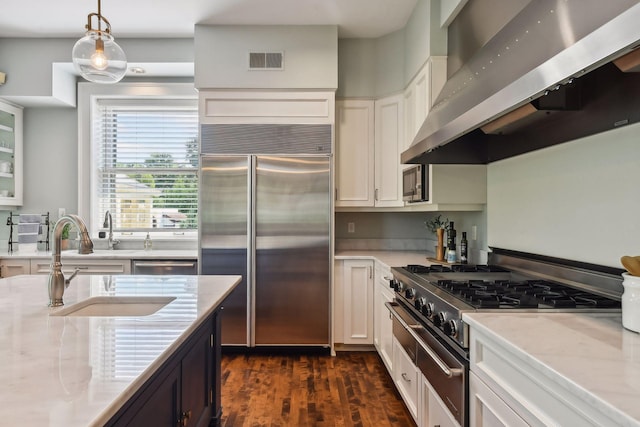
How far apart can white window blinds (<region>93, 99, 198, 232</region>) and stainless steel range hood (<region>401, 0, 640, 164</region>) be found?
260 cm

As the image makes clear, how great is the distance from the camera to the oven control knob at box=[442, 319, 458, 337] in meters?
1.54

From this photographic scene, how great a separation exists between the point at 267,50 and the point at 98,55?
1838mm

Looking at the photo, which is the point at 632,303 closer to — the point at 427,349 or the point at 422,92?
the point at 427,349

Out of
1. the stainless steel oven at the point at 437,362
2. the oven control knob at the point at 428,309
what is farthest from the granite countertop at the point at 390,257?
the oven control knob at the point at 428,309

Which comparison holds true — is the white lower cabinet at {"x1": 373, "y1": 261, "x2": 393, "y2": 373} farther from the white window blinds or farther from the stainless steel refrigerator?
the white window blinds

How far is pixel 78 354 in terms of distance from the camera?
1.10 m

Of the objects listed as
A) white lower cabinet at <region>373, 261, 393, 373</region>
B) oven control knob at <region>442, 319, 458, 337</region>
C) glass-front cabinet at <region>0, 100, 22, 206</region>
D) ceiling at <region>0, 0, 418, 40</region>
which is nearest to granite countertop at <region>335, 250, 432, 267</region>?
white lower cabinet at <region>373, 261, 393, 373</region>

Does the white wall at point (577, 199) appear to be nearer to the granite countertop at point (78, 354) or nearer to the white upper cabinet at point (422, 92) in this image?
the white upper cabinet at point (422, 92)

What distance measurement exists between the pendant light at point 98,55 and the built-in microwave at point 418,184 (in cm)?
199

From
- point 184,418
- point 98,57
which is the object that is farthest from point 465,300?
point 98,57

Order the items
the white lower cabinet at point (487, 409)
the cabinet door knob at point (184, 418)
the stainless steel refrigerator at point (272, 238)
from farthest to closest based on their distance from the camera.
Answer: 1. the stainless steel refrigerator at point (272, 238)
2. the cabinet door knob at point (184, 418)
3. the white lower cabinet at point (487, 409)

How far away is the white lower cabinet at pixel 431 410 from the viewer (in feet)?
5.45

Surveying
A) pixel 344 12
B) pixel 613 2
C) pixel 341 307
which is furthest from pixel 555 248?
pixel 344 12

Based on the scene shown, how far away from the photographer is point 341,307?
3617 mm
